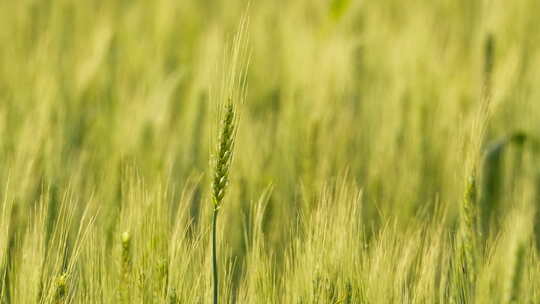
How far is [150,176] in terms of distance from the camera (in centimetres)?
252

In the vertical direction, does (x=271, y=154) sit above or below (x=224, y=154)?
below

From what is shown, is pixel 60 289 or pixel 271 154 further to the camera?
pixel 271 154

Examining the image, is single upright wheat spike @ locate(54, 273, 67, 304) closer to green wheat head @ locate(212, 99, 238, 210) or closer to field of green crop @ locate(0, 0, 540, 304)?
field of green crop @ locate(0, 0, 540, 304)

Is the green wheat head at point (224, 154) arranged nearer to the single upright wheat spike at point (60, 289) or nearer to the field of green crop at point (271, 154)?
the field of green crop at point (271, 154)

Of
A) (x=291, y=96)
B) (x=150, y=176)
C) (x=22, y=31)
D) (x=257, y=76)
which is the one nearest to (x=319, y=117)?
(x=291, y=96)

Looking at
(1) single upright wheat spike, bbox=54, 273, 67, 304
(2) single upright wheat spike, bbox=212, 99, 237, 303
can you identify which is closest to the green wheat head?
(2) single upright wheat spike, bbox=212, 99, 237, 303

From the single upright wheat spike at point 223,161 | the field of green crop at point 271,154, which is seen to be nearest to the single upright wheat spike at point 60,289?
the field of green crop at point 271,154

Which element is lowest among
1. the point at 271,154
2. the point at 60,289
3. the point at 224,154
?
the point at 60,289

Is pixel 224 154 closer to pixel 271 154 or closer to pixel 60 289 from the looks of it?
pixel 60 289

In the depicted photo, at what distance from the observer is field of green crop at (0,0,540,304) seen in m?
1.67

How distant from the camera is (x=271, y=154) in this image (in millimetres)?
2797

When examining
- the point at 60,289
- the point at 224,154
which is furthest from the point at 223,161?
the point at 60,289

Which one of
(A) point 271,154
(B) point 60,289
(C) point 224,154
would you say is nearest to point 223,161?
(C) point 224,154

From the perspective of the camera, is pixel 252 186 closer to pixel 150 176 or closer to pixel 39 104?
pixel 150 176
